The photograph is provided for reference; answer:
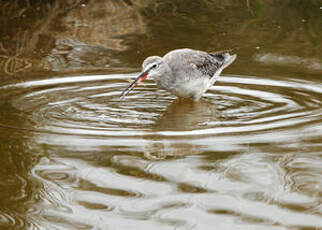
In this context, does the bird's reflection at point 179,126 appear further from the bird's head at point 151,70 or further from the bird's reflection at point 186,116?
the bird's head at point 151,70

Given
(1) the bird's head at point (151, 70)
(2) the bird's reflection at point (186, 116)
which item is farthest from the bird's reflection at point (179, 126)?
(1) the bird's head at point (151, 70)

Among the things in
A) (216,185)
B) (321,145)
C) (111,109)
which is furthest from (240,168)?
(111,109)

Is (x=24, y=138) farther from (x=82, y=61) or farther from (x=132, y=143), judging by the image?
(x=82, y=61)

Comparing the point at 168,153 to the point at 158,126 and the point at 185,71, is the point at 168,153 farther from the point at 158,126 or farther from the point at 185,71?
the point at 185,71

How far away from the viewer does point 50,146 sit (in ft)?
22.2

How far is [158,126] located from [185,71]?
1.63 meters

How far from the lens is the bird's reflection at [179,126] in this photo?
6648 mm

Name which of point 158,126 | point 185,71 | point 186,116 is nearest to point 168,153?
point 158,126

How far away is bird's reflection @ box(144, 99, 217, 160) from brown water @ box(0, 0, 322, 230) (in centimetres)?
2

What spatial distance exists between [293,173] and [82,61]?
5006 millimetres

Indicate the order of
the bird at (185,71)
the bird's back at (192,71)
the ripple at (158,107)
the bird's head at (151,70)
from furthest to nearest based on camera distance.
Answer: the bird's back at (192,71), the bird at (185,71), the bird's head at (151,70), the ripple at (158,107)

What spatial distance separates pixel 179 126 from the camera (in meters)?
7.72

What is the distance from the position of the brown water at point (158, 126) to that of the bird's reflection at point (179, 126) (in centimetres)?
2

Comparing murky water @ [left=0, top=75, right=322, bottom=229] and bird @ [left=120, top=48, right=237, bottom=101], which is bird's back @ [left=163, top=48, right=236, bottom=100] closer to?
bird @ [left=120, top=48, right=237, bottom=101]
